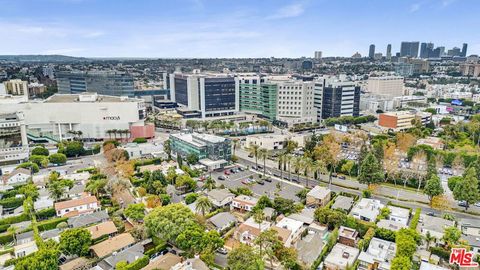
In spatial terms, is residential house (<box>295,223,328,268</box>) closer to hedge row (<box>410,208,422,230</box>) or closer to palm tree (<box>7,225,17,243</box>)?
hedge row (<box>410,208,422,230</box>)

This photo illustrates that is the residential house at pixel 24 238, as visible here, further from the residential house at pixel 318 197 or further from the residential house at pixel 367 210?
the residential house at pixel 367 210

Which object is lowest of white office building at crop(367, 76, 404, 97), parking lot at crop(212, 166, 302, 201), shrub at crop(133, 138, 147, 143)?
parking lot at crop(212, 166, 302, 201)

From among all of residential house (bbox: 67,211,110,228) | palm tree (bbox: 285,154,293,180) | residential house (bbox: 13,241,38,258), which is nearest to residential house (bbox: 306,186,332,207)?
palm tree (bbox: 285,154,293,180)

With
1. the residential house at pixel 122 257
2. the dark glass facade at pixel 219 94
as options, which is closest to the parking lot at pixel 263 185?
the residential house at pixel 122 257

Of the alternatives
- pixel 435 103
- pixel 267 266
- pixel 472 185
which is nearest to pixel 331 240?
pixel 267 266

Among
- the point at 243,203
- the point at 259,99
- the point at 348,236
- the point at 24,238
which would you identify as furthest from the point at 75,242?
the point at 259,99

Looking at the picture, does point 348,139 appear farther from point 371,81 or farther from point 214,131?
point 371,81
